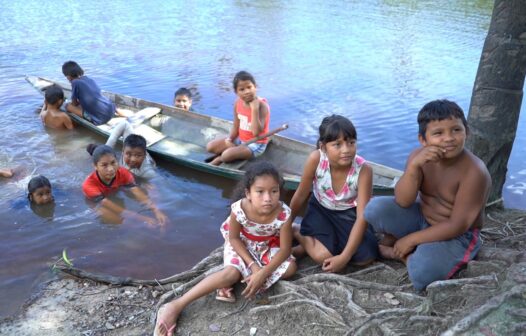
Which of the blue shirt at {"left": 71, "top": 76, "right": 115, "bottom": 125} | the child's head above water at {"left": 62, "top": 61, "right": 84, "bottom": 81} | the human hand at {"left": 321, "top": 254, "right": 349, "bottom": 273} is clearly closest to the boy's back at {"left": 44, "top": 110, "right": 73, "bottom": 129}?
the blue shirt at {"left": 71, "top": 76, "right": 115, "bottom": 125}

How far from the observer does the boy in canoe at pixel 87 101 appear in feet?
22.7

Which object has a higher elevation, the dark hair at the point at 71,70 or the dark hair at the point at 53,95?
the dark hair at the point at 71,70

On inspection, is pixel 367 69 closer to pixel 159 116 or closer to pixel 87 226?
pixel 159 116

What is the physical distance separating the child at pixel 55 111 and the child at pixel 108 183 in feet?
8.83

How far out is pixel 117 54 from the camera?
1241cm

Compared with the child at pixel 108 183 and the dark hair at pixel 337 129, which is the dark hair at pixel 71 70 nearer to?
the child at pixel 108 183

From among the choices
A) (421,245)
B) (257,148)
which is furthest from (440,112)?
(257,148)

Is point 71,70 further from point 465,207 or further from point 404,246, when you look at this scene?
point 465,207

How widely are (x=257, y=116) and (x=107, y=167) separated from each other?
6.00ft

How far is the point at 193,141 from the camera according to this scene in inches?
265

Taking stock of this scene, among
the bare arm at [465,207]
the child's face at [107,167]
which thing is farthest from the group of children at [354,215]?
the child's face at [107,167]

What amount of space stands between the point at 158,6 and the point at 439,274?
18.8m

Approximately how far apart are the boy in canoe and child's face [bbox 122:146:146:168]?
5.87 feet

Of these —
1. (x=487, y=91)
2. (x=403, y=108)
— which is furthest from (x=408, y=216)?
(x=403, y=108)
